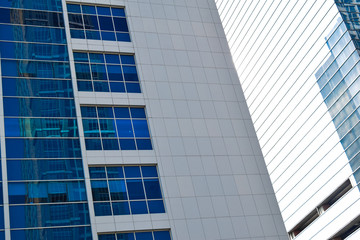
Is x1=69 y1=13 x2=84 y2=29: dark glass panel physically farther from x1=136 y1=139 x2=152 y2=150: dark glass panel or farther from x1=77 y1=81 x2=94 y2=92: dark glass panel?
x1=136 y1=139 x2=152 y2=150: dark glass panel

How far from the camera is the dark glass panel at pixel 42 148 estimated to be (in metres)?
42.5

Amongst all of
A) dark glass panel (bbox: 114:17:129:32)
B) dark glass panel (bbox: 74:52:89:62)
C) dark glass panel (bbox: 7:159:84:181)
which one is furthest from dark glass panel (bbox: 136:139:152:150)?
dark glass panel (bbox: 114:17:129:32)

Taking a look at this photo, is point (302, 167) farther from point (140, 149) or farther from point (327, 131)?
point (140, 149)

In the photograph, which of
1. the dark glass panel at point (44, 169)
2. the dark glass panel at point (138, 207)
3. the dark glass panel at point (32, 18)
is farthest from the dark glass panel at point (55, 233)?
the dark glass panel at point (32, 18)

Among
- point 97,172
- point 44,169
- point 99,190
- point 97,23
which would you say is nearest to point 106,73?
point 97,23

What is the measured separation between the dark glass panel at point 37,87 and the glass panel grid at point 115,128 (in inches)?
88.3

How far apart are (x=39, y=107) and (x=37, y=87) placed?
74.1 inches

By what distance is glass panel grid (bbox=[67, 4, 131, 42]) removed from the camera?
168ft

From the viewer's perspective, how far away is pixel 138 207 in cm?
4316

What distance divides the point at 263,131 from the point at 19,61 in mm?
26585

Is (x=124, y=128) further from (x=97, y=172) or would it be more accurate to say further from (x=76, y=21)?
(x=76, y=21)

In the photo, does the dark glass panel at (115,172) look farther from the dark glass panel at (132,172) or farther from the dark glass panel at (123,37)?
the dark glass panel at (123,37)

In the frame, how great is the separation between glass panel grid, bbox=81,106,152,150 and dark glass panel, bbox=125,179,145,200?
2939mm

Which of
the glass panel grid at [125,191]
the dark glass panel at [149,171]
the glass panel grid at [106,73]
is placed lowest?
the glass panel grid at [125,191]
